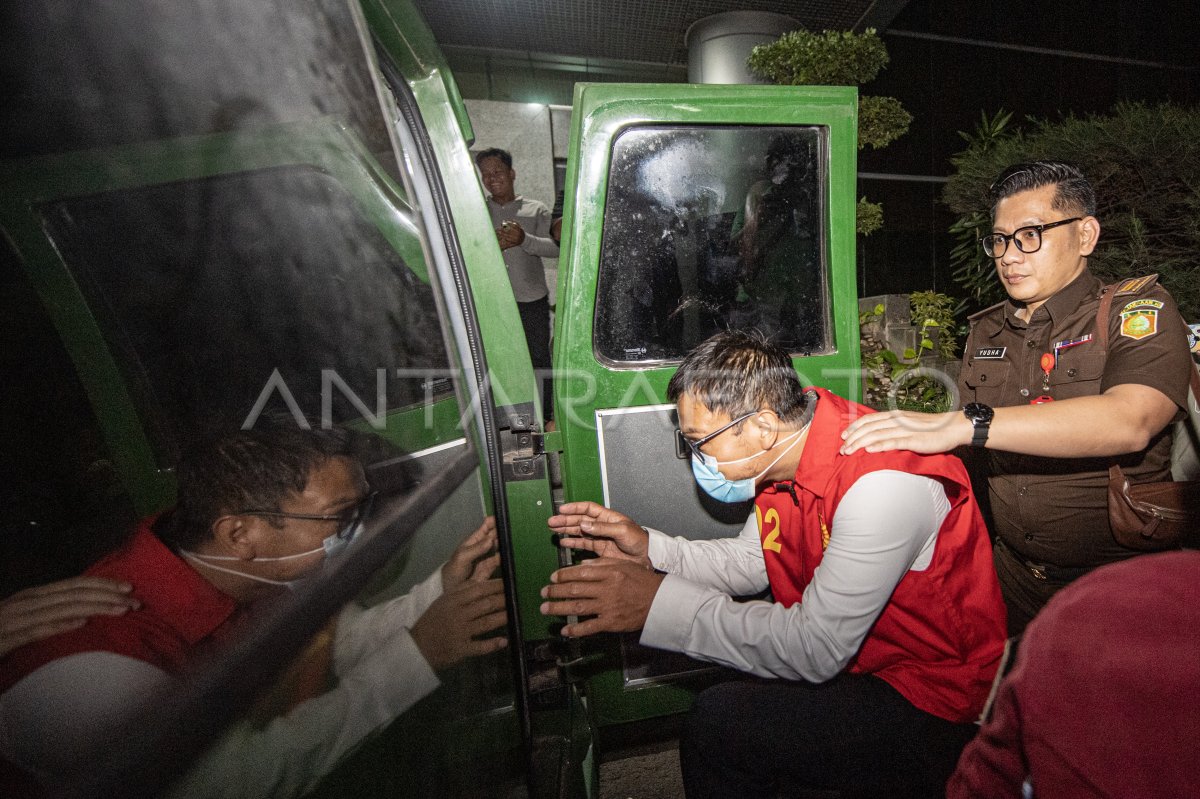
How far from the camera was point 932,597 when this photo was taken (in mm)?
1350

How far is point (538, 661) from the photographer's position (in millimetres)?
1564

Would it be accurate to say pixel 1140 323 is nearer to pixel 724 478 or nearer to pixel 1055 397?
pixel 1055 397

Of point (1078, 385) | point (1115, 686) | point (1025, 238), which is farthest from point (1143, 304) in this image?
point (1115, 686)

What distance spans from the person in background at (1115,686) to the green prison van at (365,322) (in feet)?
2.44

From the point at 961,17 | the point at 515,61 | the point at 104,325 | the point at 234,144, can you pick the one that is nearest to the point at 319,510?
the point at 234,144

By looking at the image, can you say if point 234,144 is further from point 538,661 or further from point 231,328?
point 538,661

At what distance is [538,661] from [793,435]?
3.23 feet

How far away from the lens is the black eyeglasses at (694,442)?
58.0 inches

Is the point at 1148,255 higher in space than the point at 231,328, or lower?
higher

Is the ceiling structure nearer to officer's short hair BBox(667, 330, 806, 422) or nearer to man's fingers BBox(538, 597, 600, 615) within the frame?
officer's short hair BBox(667, 330, 806, 422)

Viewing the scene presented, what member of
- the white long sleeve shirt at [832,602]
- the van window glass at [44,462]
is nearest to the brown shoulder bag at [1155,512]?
the white long sleeve shirt at [832,602]

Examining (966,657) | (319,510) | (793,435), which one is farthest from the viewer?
(793,435)

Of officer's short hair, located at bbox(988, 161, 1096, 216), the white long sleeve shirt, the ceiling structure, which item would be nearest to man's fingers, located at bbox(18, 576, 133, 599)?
the white long sleeve shirt

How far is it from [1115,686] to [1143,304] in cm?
177
